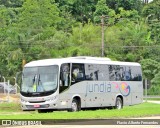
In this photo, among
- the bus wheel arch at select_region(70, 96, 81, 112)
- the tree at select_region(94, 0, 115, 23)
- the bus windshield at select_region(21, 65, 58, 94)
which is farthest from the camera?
the tree at select_region(94, 0, 115, 23)

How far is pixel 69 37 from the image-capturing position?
70.6 m

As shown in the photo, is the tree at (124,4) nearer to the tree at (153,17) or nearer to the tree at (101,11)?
the tree at (101,11)

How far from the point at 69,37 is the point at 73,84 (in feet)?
134

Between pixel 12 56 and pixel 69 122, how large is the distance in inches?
1661

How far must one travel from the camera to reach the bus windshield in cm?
2927

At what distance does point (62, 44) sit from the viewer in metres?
67.1

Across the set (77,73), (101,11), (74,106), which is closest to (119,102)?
(77,73)

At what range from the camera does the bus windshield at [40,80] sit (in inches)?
1152

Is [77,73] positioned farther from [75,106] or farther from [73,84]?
[75,106]

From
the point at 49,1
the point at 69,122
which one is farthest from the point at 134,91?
the point at 49,1

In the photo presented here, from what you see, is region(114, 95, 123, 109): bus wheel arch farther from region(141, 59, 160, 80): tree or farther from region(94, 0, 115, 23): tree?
region(94, 0, 115, 23): tree

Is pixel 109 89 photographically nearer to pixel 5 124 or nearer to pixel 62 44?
pixel 5 124

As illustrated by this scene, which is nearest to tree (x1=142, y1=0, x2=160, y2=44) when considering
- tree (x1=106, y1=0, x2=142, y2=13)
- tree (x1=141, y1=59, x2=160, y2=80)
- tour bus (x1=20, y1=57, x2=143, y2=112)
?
tree (x1=106, y1=0, x2=142, y2=13)

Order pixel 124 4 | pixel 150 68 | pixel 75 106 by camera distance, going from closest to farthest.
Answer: pixel 75 106 → pixel 150 68 → pixel 124 4
